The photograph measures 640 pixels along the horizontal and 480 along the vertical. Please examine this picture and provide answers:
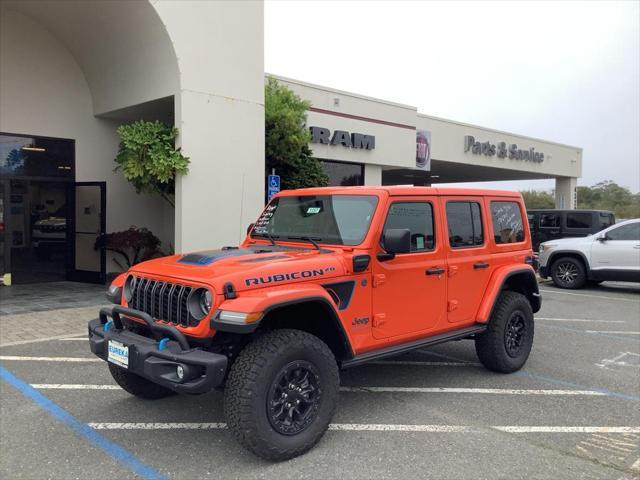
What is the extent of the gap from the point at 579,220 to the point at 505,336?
41.5ft

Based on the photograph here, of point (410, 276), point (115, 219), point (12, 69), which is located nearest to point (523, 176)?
point (115, 219)

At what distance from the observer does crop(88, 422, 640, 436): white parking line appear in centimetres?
408

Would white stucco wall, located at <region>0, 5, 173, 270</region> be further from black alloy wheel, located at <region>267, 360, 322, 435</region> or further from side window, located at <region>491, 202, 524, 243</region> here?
black alloy wheel, located at <region>267, 360, 322, 435</region>

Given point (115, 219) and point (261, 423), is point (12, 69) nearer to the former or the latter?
point (115, 219)

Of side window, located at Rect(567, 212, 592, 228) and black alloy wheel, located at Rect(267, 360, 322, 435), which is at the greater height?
side window, located at Rect(567, 212, 592, 228)

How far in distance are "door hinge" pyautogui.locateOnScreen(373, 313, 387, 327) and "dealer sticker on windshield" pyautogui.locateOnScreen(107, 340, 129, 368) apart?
1.82m

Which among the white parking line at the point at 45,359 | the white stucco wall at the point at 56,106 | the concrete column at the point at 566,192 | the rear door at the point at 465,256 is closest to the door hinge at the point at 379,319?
the rear door at the point at 465,256

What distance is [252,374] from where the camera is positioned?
333cm

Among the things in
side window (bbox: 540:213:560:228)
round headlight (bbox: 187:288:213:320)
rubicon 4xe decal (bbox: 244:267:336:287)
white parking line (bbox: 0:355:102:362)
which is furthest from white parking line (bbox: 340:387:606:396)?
side window (bbox: 540:213:560:228)

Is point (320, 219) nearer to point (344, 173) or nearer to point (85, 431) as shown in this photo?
point (85, 431)

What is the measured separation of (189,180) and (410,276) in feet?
19.4

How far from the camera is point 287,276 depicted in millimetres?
3695

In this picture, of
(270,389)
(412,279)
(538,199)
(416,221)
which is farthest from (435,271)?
(538,199)

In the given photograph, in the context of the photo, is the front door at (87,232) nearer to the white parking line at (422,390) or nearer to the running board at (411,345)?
the white parking line at (422,390)
